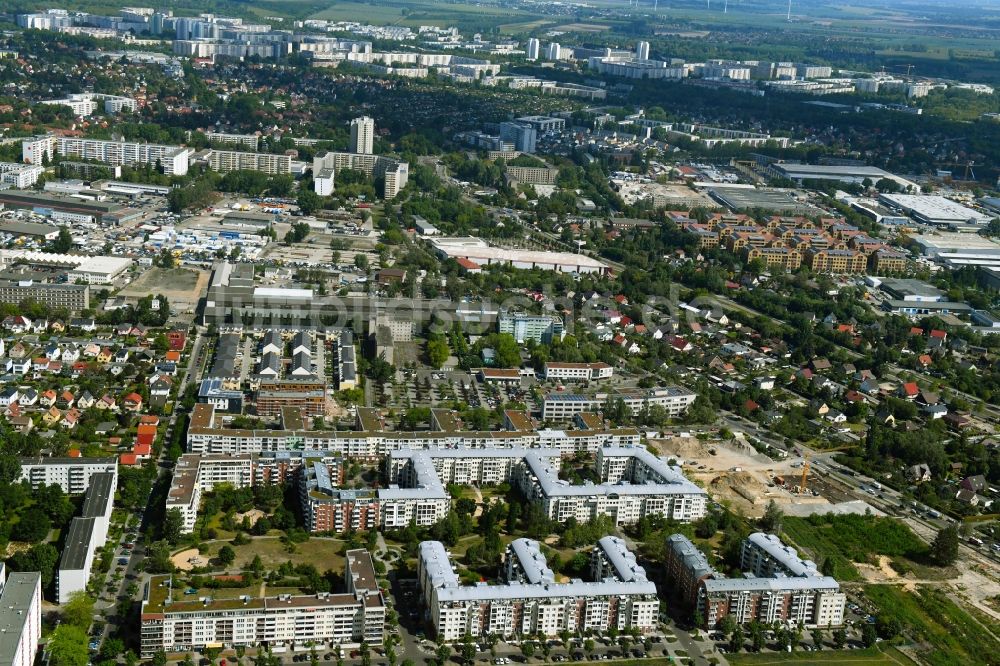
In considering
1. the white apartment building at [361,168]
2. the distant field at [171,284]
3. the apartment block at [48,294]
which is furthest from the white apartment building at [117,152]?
the apartment block at [48,294]

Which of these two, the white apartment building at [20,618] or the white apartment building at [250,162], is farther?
the white apartment building at [250,162]

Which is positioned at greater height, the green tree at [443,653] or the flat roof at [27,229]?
the flat roof at [27,229]

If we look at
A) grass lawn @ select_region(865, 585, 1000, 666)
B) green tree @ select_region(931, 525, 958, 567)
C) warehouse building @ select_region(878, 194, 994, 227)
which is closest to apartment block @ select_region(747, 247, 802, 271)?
warehouse building @ select_region(878, 194, 994, 227)

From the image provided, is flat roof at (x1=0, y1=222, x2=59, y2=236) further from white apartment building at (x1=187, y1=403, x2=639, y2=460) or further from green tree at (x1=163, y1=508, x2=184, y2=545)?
green tree at (x1=163, y1=508, x2=184, y2=545)

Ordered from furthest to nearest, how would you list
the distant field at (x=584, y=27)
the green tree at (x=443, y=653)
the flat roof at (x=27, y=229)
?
1. the distant field at (x=584, y=27)
2. the flat roof at (x=27, y=229)
3. the green tree at (x=443, y=653)

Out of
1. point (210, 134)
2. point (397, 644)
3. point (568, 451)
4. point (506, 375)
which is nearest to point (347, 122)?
point (210, 134)

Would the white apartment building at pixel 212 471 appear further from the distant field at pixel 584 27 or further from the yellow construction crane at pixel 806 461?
the distant field at pixel 584 27

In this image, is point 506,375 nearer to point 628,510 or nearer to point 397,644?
point 628,510
